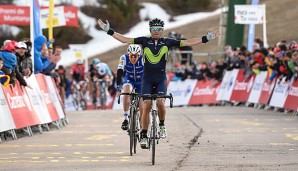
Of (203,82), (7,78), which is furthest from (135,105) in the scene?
(203,82)

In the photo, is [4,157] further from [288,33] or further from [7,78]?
[288,33]

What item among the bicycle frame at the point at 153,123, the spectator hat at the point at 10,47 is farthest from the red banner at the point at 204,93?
the bicycle frame at the point at 153,123

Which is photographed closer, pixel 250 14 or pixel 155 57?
pixel 155 57

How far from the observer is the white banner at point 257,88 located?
101 ft

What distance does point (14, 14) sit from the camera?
143 feet

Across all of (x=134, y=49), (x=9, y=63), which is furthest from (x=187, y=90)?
(x=134, y=49)

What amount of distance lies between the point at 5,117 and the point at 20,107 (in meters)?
1.51

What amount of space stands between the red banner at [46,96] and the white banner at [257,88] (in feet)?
30.3

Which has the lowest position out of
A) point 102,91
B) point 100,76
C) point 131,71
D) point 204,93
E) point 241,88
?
point 204,93

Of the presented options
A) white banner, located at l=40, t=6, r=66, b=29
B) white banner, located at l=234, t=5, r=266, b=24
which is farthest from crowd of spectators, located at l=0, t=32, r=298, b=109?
white banner, located at l=40, t=6, r=66, b=29

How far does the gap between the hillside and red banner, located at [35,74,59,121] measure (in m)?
32.2

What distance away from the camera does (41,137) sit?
19547 mm

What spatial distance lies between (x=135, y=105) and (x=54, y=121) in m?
7.61

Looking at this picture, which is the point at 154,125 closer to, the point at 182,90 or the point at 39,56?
the point at 39,56
